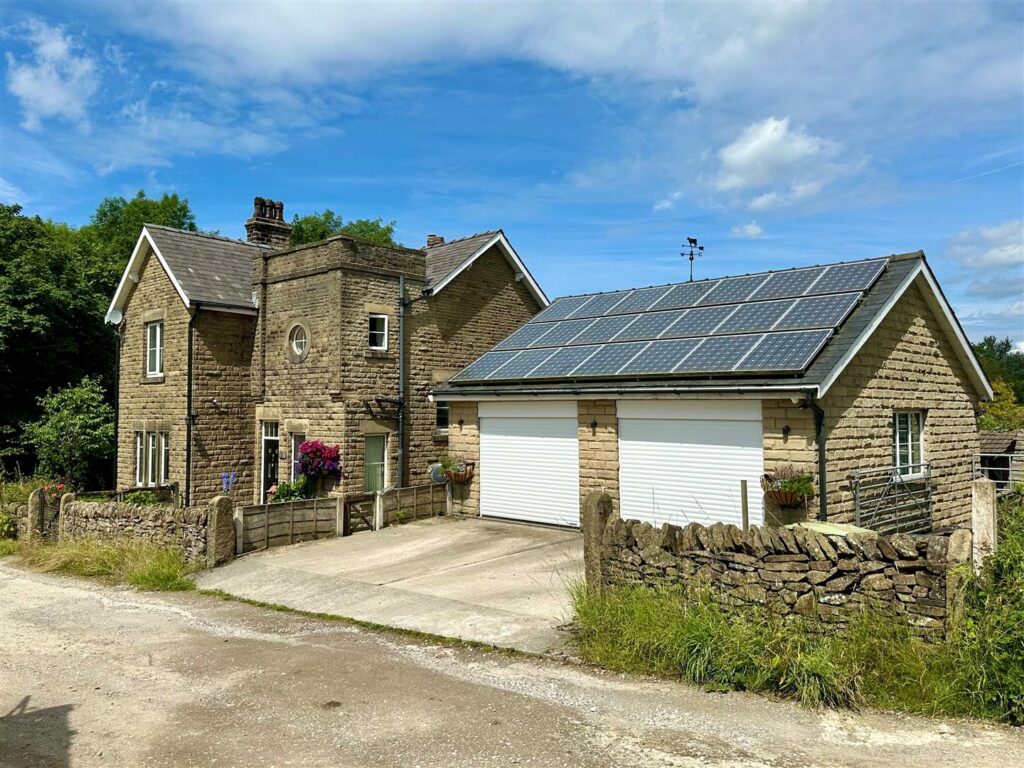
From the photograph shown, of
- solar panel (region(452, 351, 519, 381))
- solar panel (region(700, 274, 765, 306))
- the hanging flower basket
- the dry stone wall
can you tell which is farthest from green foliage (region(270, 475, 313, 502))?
the dry stone wall

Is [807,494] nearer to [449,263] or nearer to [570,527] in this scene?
[570,527]

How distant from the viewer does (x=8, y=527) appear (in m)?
19.5

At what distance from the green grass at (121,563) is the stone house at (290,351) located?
13.4 feet

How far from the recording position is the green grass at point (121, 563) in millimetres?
13883

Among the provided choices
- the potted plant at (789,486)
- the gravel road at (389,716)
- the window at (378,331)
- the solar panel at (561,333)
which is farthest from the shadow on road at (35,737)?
the solar panel at (561,333)

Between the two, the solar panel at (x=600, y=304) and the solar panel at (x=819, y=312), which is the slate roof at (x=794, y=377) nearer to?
the solar panel at (x=819, y=312)

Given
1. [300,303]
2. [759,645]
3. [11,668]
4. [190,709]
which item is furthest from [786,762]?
[300,303]

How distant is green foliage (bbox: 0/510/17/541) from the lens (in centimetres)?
1950

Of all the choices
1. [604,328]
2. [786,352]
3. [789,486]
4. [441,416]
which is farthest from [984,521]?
[441,416]

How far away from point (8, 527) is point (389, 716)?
56.1 feet

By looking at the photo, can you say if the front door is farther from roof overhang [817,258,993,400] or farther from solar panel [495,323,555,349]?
roof overhang [817,258,993,400]

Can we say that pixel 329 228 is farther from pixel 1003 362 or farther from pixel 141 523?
pixel 1003 362

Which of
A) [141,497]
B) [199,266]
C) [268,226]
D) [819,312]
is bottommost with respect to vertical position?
[141,497]

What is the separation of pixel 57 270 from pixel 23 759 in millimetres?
26444
